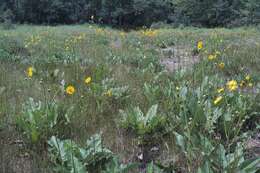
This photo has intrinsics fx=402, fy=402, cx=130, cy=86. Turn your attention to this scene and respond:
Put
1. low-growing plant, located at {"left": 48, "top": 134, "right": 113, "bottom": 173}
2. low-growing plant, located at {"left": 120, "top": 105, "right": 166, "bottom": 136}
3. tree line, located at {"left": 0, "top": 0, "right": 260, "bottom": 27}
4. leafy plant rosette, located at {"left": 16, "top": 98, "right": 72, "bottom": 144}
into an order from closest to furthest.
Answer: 1. low-growing plant, located at {"left": 48, "top": 134, "right": 113, "bottom": 173}
2. leafy plant rosette, located at {"left": 16, "top": 98, "right": 72, "bottom": 144}
3. low-growing plant, located at {"left": 120, "top": 105, "right": 166, "bottom": 136}
4. tree line, located at {"left": 0, "top": 0, "right": 260, "bottom": 27}

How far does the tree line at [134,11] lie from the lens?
3422 centimetres

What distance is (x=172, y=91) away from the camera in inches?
161

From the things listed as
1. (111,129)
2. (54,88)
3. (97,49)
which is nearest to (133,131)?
(111,129)

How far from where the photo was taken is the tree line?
34.2 metres

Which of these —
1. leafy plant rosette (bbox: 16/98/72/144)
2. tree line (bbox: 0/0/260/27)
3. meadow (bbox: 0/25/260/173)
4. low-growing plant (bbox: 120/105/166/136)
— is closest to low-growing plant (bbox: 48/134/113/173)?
meadow (bbox: 0/25/260/173)

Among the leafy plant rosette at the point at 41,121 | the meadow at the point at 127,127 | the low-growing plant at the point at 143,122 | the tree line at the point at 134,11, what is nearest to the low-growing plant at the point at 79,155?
the meadow at the point at 127,127

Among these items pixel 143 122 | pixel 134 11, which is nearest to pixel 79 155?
pixel 143 122

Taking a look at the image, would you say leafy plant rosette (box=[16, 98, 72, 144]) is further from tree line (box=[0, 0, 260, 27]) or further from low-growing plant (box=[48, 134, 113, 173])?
tree line (box=[0, 0, 260, 27])

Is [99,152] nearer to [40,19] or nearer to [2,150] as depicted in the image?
[2,150]

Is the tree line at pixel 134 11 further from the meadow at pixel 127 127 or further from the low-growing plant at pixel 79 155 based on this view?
the low-growing plant at pixel 79 155

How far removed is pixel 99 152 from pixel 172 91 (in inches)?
61.3

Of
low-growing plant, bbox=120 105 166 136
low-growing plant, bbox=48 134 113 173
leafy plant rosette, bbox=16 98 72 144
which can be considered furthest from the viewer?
low-growing plant, bbox=120 105 166 136

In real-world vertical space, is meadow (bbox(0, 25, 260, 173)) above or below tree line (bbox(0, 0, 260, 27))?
above

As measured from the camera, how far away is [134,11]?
1602 inches
